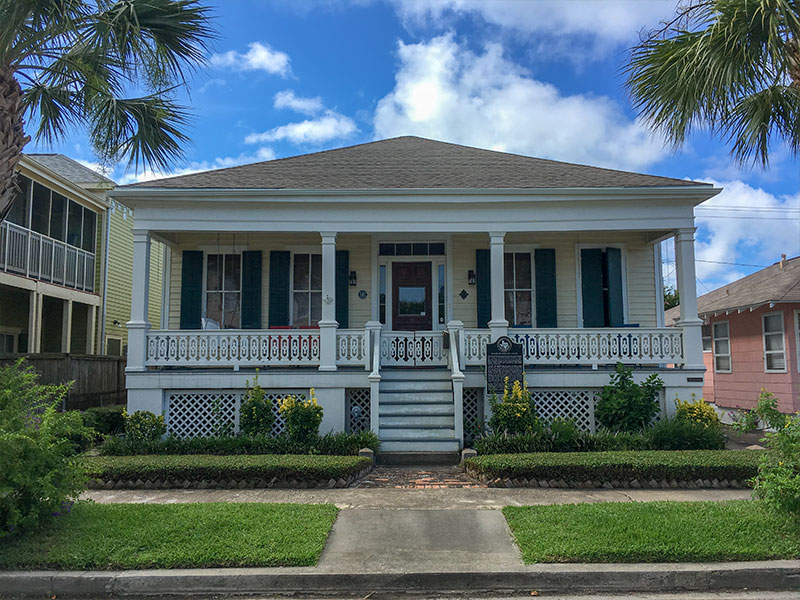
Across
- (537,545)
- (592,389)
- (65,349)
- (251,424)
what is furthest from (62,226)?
(537,545)

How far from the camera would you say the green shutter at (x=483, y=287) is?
12.9 m

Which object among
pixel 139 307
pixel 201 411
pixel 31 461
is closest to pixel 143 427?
pixel 201 411

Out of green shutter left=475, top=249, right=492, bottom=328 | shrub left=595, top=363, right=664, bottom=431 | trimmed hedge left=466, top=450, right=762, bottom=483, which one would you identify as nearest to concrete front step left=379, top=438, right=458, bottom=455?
trimmed hedge left=466, top=450, right=762, bottom=483

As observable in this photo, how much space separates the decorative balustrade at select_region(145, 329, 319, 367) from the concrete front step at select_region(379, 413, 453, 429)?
1.77m

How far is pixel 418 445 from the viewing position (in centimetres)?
1005

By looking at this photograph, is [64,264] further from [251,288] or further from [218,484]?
[218,484]

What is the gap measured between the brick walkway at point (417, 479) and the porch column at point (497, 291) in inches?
113

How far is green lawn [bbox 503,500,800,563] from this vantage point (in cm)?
520

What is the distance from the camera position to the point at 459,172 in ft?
42.4

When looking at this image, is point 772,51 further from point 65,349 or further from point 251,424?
point 65,349

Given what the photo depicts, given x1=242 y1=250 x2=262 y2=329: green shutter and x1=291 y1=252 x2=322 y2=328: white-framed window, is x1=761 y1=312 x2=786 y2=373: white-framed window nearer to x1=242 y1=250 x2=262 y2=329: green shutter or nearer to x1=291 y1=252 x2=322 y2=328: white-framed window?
x1=291 y1=252 x2=322 y2=328: white-framed window

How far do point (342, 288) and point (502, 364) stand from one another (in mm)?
4031

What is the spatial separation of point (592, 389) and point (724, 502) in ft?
14.6

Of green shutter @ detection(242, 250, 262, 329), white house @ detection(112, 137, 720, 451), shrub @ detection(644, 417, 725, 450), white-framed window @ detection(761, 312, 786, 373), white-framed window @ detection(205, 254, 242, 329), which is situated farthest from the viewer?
white-framed window @ detection(761, 312, 786, 373)
